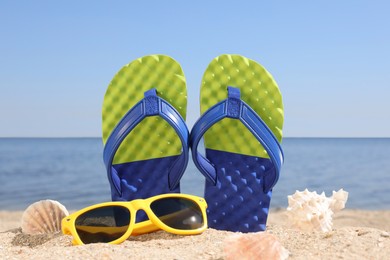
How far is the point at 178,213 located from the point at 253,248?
2.26 ft

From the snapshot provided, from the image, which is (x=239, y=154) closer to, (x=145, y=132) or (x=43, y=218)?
(x=145, y=132)

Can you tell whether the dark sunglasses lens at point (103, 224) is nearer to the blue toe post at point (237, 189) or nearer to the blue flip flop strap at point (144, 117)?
the blue flip flop strap at point (144, 117)

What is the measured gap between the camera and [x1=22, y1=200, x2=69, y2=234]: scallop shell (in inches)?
104

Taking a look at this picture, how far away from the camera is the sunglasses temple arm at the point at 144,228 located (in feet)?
7.36

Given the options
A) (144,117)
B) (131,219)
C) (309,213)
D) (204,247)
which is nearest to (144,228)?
(131,219)

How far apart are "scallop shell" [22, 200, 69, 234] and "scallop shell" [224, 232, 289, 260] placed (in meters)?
1.39

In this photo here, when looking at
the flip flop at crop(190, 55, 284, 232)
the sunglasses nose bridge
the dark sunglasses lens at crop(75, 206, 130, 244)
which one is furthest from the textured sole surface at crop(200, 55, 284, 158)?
the dark sunglasses lens at crop(75, 206, 130, 244)

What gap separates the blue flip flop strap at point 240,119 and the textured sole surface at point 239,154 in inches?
5.9

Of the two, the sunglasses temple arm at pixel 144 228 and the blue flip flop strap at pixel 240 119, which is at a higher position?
the blue flip flop strap at pixel 240 119

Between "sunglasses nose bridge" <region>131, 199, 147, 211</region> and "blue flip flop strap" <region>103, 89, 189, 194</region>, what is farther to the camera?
"blue flip flop strap" <region>103, 89, 189, 194</region>

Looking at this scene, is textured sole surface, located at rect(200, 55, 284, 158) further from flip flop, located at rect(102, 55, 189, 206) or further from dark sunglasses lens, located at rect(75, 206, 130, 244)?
dark sunglasses lens, located at rect(75, 206, 130, 244)

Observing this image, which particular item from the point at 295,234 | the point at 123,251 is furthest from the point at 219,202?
the point at 123,251

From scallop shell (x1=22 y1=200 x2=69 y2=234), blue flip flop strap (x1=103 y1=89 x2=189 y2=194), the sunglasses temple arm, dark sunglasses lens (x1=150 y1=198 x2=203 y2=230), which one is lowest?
scallop shell (x1=22 y1=200 x2=69 y2=234)

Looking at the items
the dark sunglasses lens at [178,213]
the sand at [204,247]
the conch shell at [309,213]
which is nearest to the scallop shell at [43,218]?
the sand at [204,247]
